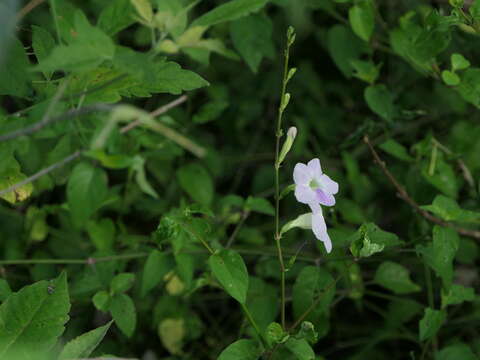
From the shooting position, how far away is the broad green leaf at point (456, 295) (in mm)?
1605

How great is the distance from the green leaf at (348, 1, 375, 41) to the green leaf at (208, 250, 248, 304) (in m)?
0.89

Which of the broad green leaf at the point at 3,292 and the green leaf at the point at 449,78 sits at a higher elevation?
the green leaf at the point at 449,78

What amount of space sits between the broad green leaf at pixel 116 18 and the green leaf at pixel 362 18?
824 mm

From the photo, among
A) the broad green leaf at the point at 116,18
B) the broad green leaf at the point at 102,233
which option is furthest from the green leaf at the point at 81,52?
the broad green leaf at the point at 102,233

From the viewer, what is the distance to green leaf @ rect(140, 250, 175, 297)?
162 centimetres

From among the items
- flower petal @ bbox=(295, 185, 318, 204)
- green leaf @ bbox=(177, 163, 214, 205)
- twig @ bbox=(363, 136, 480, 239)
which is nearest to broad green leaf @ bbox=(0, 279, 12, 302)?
flower petal @ bbox=(295, 185, 318, 204)

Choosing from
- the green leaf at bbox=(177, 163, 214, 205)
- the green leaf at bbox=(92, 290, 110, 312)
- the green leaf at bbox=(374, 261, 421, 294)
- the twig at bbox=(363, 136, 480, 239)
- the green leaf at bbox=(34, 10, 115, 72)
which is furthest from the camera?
the green leaf at bbox=(177, 163, 214, 205)

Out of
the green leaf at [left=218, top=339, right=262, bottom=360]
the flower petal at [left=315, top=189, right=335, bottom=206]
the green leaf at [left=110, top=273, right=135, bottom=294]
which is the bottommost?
the green leaf at [left=218, top=339, right=262, bottom=360]

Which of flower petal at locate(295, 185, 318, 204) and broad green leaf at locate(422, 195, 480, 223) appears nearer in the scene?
flower petal at locate(295, 185, 318, 204)

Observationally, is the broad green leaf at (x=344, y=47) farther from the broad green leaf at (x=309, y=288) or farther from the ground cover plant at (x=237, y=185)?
the broad green leaf at (x=309, y=288)

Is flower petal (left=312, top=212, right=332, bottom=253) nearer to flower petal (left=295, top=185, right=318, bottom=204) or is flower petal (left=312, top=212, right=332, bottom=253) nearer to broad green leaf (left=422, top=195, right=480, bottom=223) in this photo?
flower petal (left=295, top=185, right=318, bottom=204)

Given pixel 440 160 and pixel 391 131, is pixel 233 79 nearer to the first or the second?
pixel 391 131

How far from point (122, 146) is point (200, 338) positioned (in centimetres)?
81

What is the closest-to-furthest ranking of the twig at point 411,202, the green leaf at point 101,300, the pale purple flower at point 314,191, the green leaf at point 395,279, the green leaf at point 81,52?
the green leaf at point 81,52 → the pale purple flower at point 314,191 → the green leaf at point 101,300 → the twig at point 411,202 → the green leaf at point 395,279
